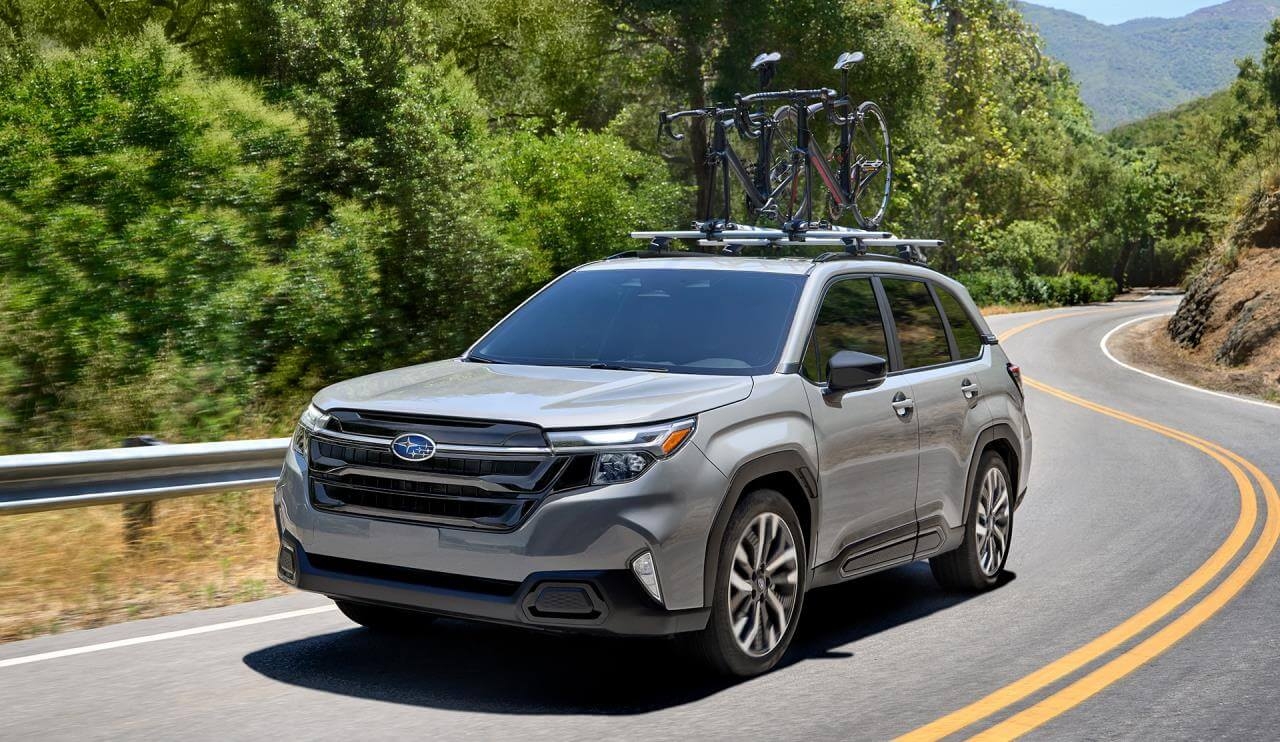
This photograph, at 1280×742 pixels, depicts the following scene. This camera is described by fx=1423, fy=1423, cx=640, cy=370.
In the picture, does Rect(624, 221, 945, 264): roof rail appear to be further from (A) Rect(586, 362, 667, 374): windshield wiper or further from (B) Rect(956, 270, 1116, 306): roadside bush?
(B) Rect(956, 270, 1116, 306): roadside bush

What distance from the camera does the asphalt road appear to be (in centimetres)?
542

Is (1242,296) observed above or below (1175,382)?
above

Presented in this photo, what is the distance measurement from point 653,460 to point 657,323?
161 cm

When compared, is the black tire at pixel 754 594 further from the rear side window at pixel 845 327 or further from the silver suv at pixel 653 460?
the rear side window at pixel 845 327

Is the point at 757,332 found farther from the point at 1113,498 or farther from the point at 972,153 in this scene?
the point at 972,153

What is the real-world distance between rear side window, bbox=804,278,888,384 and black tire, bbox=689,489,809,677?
0.81 m

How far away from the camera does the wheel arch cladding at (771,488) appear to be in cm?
575

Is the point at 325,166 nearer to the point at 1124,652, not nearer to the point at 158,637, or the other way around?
the point at 158,637

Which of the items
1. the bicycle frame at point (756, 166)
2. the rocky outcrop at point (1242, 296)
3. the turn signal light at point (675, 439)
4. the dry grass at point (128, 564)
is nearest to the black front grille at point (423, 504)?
the turn signal light at point (675, 439)

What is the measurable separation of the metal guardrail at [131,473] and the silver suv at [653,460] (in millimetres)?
1835

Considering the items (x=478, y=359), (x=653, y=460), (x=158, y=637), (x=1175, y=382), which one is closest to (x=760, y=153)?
(x=478, y=359)

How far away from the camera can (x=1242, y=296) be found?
38.0 meters

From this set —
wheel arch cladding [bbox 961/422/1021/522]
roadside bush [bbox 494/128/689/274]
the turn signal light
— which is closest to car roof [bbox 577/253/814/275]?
wheel arch cladding [bbox 961/422/1021/522]

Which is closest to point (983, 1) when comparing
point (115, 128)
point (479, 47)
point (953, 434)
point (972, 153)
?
point (972, 153)
